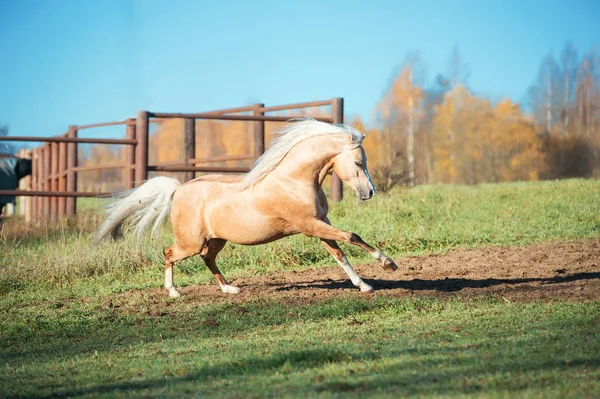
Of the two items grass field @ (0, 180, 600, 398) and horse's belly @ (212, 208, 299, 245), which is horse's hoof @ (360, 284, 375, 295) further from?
horse's belly @ (212, 208, 299, 245)

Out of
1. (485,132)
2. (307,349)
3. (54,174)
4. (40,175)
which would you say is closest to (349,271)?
(307,349)

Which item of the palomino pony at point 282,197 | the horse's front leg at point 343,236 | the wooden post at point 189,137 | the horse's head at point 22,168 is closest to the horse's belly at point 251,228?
the palomino pony at point 282,197

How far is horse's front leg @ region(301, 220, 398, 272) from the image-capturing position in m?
7.34

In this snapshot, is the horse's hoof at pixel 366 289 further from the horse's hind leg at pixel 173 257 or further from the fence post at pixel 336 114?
the fence post at pixel 336 114

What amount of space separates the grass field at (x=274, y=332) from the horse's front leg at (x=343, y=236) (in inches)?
13.7

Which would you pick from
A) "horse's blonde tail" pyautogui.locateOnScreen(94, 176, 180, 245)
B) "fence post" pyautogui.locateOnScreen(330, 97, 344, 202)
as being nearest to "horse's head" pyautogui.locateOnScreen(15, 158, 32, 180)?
"fence post" pyautogui.locateOnScreen(330, 97, 344, 202)

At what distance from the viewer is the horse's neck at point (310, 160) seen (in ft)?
24.9

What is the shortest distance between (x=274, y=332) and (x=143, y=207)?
10.2 feet

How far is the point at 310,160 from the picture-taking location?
7578mm

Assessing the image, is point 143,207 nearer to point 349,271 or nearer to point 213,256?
point 213,256

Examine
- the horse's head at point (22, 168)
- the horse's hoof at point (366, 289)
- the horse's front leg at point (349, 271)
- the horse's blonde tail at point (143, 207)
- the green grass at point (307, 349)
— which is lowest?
the green grass at point (307, 349)

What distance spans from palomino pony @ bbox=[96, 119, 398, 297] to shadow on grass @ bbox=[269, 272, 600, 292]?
1.81ft

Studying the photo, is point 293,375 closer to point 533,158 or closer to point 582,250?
point 582,250

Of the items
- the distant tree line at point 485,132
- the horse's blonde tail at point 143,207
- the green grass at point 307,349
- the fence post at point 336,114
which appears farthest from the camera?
the distant tree line at point 485,132
